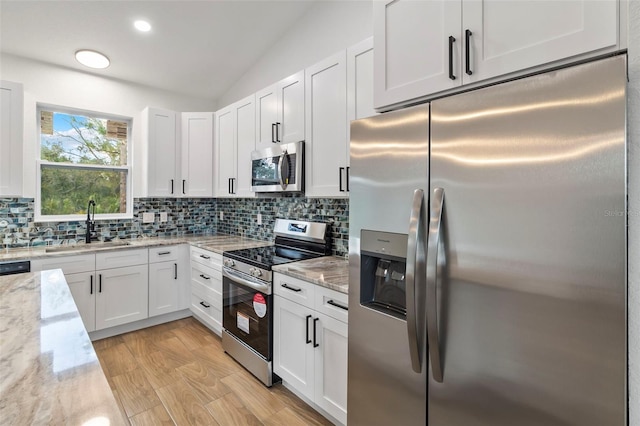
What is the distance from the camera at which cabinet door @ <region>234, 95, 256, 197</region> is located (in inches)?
119

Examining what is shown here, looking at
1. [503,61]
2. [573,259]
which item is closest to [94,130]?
[503,61]

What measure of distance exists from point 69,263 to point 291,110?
2451mm

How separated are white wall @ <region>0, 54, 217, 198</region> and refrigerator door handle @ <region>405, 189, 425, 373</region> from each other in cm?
342

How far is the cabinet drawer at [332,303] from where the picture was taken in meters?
1.69

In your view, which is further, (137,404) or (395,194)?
(137,404)

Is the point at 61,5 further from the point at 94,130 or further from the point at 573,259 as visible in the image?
the point at 573,259

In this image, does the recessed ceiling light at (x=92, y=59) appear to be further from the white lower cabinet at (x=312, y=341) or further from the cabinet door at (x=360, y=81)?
the white lower cabinet at (x=312, y=341)

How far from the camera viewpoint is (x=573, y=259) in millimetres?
886

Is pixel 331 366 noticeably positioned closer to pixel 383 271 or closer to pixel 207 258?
pixel 383 271

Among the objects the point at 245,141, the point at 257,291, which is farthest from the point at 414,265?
the point at 245,141

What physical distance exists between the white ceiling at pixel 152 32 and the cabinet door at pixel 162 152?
477 millimetres

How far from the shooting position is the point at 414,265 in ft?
3.84

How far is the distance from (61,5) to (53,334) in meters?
2.81

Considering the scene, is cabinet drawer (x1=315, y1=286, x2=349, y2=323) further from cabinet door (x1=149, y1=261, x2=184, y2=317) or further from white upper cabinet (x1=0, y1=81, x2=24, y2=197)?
white upper cabinet (x1=0, y1=81, x2=24, y2=197)
